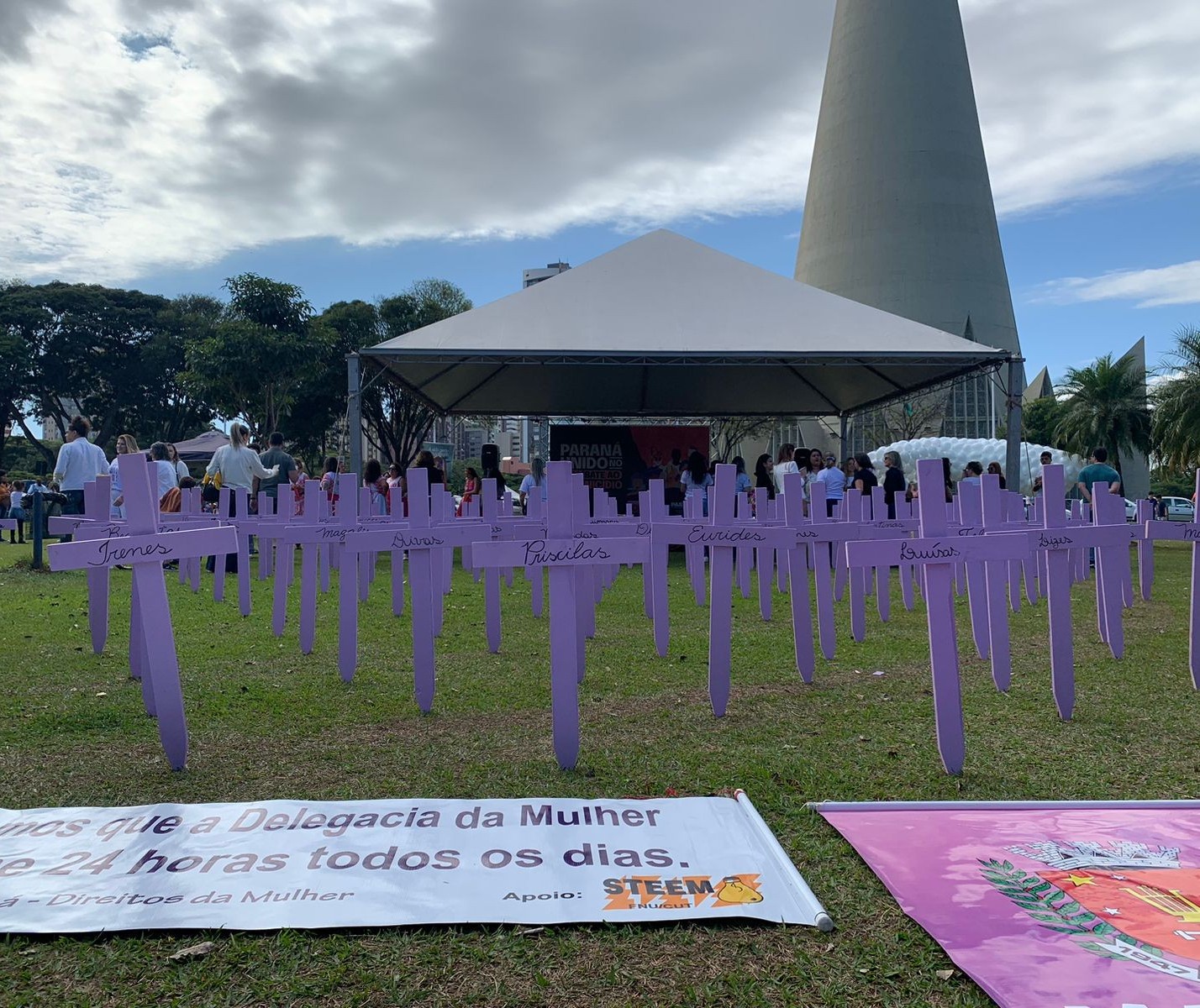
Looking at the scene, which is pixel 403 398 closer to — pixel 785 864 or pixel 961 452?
pixel 961 452

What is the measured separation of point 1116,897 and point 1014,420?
13.5 meters

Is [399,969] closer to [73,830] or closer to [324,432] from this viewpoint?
[73,830]

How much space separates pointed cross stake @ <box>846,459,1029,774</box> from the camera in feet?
12.6

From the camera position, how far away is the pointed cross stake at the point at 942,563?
385cm

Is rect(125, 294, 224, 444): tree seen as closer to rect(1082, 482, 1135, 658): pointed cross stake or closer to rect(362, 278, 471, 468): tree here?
rect(362, 278, 471, 468): tree

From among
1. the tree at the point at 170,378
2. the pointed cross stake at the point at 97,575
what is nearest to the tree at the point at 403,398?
the tree at the point at 170,378

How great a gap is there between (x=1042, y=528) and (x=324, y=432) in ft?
119

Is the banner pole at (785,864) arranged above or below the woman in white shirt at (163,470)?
below

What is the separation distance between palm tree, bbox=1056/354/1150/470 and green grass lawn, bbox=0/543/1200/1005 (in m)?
23.9

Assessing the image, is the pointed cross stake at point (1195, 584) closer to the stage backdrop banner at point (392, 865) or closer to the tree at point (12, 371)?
the stage backdrop banner at point (392, 865)

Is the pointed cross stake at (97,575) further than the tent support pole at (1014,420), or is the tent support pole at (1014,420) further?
the tent support pole at (1014,420)

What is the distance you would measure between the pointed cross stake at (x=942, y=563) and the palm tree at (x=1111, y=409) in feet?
96.6

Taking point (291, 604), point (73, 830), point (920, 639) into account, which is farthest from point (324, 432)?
point (73, 830)

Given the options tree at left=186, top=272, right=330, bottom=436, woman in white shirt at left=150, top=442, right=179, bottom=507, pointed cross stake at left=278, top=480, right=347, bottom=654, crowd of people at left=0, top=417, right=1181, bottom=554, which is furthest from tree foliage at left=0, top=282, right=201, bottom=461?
pointed cross stake at left=278, top=480, right=347, bottom=654
